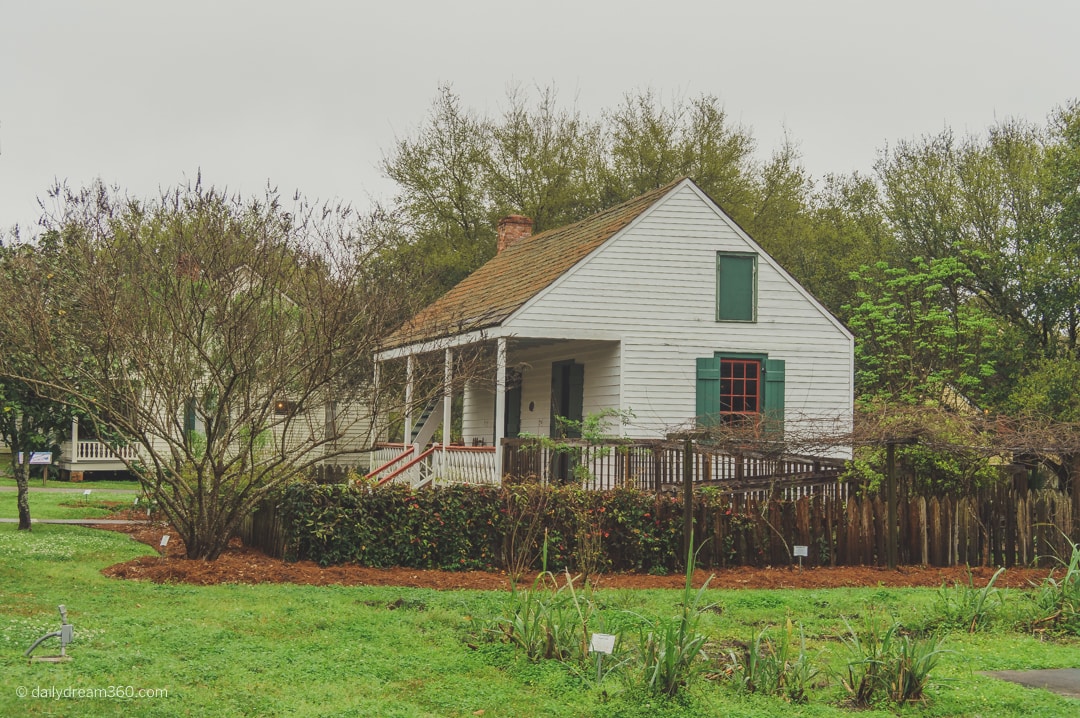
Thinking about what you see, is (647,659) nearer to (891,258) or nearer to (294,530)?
(294,530)

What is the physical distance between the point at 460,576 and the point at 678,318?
9.13m

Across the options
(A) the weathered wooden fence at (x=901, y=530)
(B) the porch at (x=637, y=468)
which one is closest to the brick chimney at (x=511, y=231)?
(B) the porch at (x=637, y=468)

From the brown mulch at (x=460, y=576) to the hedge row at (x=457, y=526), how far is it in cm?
22

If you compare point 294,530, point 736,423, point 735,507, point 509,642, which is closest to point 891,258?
point 736,423

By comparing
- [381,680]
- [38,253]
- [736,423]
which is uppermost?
[38,253]

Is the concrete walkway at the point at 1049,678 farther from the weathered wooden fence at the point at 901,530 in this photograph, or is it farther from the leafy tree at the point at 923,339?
the leafy tree at the point at 923,339

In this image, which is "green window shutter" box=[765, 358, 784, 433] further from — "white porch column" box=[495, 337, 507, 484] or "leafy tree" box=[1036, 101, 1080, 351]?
"leafy tree" box=[1036, 101, 1080, 351]

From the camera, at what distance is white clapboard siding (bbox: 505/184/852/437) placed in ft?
67.7

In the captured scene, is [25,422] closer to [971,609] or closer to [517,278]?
[517,278]

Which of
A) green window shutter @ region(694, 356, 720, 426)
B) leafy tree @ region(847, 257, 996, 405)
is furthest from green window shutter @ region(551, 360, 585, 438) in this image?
leafy tree @ region(847, 257, 996, 405)

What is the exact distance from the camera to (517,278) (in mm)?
23516

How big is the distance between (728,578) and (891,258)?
28.5m

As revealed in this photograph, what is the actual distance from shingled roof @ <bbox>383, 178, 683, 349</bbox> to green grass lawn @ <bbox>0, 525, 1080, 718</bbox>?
21.9 ft

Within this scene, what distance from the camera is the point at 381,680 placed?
308 inches
